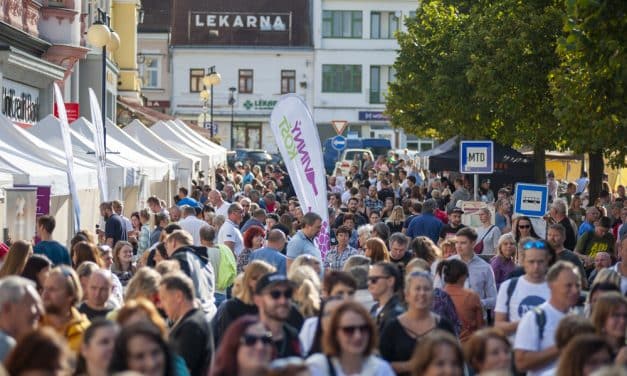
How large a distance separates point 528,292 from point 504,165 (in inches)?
1205

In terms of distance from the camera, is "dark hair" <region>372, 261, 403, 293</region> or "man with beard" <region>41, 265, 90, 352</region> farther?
"dark hair" <region>372, 261, 403, 293</region>

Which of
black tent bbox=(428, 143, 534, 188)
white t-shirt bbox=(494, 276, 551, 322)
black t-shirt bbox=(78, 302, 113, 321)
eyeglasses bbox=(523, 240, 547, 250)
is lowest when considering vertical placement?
black t-shirt bbox=(78, 302, 113, 321)

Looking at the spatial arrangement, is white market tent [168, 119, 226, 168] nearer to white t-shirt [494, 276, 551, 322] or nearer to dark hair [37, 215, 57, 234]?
dark hair [37, 215, 57, 234]

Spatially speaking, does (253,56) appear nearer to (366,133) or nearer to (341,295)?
(366,133)

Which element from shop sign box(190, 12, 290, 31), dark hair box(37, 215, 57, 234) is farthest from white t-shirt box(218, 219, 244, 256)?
shop sign box(190, 12, 290, 31)

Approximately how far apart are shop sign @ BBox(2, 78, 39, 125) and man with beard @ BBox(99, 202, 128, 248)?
32.8 feet

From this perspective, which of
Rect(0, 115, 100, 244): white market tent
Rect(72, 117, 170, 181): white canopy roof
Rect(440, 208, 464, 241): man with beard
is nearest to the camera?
Rect(440, 208, 464, 241): man with beard

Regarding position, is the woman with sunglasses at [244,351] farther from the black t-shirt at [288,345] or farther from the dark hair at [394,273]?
the dark hair at [394,273]

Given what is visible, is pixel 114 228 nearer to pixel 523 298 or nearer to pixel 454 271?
pixel 454 271

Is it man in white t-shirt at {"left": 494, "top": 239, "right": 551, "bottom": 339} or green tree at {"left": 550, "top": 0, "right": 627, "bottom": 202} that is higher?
green tree at {"left": 550, "top": 0, "right": 627, "bottom": 202}

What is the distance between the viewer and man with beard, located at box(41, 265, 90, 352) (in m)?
9.59

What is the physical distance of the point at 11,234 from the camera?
55.3 ft

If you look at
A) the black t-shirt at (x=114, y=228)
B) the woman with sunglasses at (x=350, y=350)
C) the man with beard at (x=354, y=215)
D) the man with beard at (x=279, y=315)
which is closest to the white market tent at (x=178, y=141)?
the man with beard at (x=354, y=215)

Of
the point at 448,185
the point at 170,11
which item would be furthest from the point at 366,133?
the point at 448,185
